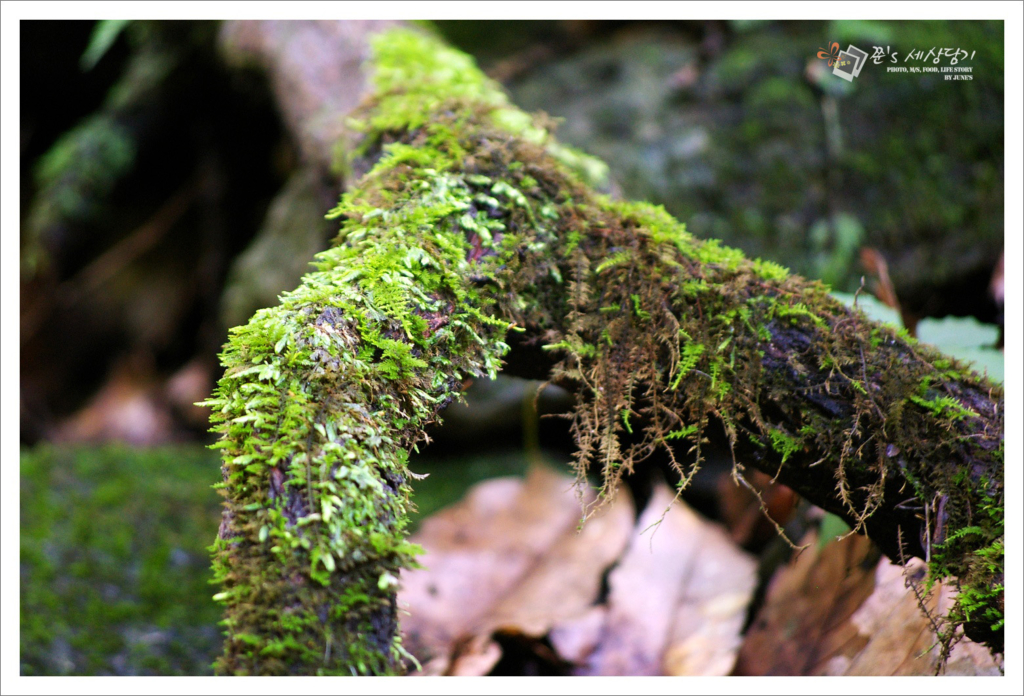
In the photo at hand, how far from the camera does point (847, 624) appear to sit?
183 cm

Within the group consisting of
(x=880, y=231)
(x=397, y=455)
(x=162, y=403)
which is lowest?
(x=162, y=403)

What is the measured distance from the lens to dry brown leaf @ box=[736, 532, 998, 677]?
60.3 inches

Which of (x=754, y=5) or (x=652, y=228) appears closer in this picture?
(x=652, y=228)

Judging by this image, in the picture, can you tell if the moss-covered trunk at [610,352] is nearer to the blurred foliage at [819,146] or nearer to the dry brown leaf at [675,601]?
the dry brown leaf at [675,601]

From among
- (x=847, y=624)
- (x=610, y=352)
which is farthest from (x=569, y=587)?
(x=610, y=352)

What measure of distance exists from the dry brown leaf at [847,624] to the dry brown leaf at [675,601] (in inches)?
4.7

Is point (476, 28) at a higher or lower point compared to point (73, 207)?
higher

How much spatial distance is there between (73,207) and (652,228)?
4.30 m

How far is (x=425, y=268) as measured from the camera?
4.26 ft

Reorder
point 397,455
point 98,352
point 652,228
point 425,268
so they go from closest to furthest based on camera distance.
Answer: point 397,455 < point 425,268 < point 652,228 < point 98,352

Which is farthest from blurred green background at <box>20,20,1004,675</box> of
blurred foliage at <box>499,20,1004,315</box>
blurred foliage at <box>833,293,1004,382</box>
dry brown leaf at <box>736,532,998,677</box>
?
dry brown leaf at <box>736,532,998,677</box>

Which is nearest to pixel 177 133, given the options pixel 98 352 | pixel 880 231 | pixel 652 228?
pixel 98 352

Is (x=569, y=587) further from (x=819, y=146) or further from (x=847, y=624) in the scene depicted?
(x=819, y=146)

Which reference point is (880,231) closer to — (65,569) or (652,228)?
(652,228)
